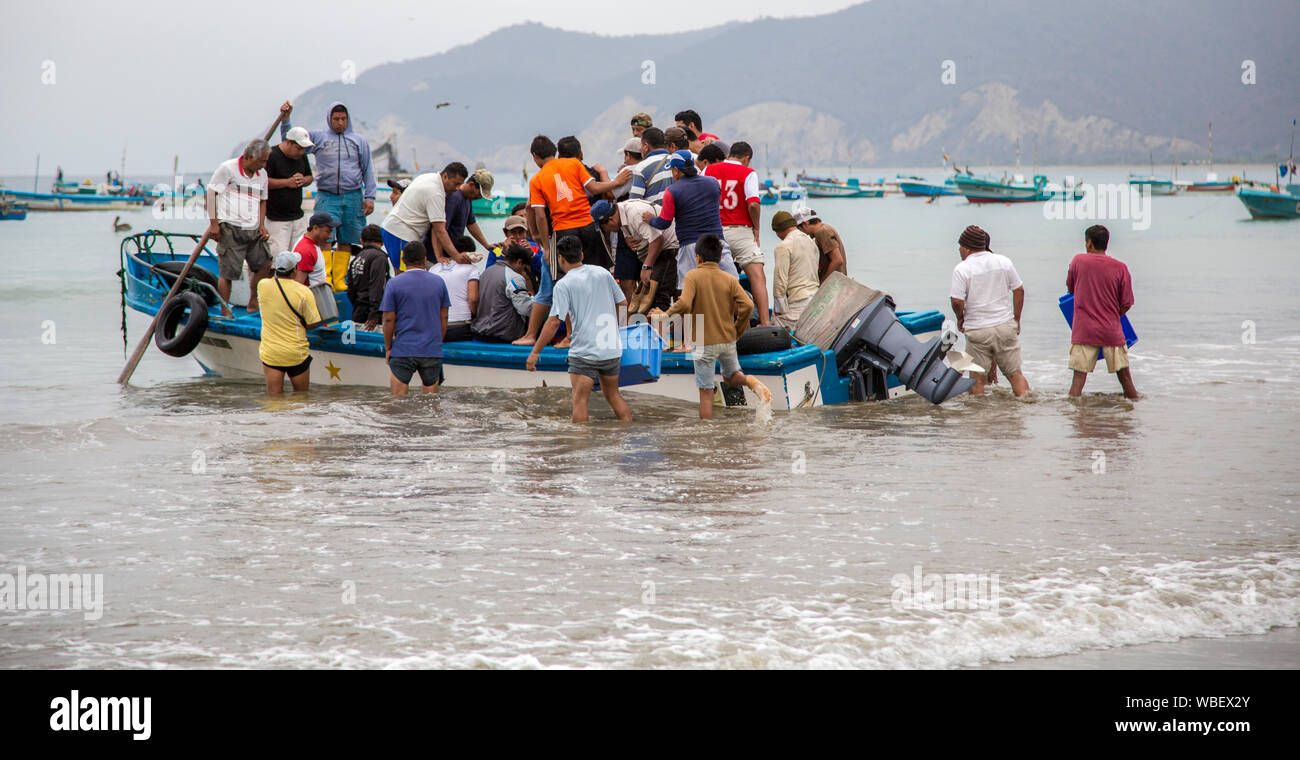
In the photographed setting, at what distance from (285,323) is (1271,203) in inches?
2616

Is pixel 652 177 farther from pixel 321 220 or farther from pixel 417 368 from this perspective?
pixel 321 220

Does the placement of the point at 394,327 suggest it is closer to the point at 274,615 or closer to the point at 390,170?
the point at 274,615

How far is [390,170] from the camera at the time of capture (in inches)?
3740

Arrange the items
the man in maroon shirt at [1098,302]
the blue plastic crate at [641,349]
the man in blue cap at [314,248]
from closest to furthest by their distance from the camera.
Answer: the blue plastic crate at [641,349] → the man in maroon shirt at [1098,302] → the man in blue cap at [314,248]

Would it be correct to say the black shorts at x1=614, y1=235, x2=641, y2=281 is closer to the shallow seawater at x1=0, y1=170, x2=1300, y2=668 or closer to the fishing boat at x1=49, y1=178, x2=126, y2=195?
the shallow seawater at x1=0, y1=170, x2=1300, y2=668

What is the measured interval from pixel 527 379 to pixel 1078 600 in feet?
20.1

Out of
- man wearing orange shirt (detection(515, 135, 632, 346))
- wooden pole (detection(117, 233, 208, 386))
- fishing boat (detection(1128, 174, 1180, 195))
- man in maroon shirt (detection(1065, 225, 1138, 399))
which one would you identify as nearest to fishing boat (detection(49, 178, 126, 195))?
wooden pole (detection(117, 233, 208, 386))

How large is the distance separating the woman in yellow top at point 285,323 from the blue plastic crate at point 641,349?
3268 mm

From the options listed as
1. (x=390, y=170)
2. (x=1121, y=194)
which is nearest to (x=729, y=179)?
(x=390, y=170)

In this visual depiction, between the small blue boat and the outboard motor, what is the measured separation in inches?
2463

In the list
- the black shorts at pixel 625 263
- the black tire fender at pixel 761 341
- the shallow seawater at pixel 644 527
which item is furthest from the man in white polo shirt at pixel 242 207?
the black tire fender at pixel 761 341

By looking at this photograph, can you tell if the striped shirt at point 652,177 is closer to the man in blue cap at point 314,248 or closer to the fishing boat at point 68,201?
the man in blue cap at point 314,248

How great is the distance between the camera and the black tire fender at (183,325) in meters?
11.6
